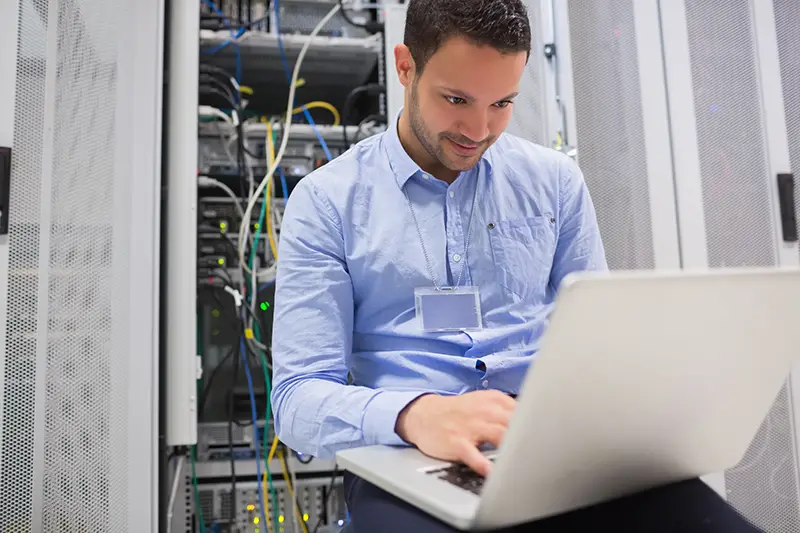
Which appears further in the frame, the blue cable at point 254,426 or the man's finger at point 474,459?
the blue cable at point 254,426

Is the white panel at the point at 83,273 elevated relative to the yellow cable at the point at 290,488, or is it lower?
elevated

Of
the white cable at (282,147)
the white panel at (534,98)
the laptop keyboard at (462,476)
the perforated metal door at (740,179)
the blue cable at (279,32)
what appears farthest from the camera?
the blue cable at (279,32)

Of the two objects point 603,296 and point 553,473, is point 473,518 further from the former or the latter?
→ point 603,296

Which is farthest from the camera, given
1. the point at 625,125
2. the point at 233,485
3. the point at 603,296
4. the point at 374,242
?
the point at 233,485

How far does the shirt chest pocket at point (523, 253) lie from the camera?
1.03m

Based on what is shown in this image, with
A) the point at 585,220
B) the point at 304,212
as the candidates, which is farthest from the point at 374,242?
the point at 585,220

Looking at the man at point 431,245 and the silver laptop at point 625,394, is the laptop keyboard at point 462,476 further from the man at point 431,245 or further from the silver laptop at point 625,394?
the man at point 431,245

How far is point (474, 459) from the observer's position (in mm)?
559

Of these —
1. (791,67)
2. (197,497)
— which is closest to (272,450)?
(197,497)

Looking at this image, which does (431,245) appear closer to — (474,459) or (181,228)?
(474,459)

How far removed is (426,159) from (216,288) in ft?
4.09

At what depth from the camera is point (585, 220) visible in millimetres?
1111

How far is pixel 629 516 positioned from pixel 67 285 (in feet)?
3.62

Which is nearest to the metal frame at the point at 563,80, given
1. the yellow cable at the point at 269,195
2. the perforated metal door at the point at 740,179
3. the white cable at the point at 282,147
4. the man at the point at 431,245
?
the perforated metal door at the point at 740,179
